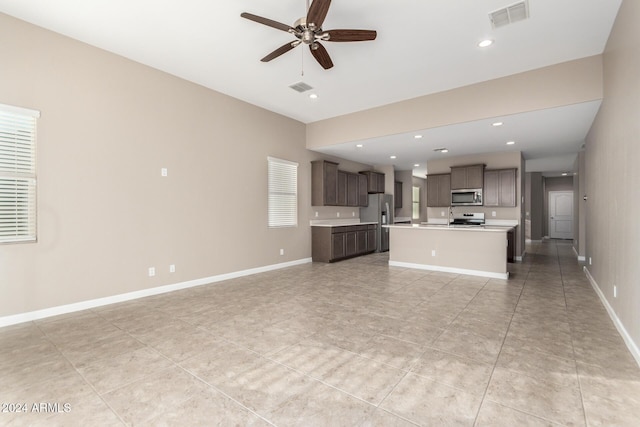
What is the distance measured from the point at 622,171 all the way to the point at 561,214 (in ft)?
38.2

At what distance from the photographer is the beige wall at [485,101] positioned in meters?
4.04

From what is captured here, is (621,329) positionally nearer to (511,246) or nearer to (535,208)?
(511,246)

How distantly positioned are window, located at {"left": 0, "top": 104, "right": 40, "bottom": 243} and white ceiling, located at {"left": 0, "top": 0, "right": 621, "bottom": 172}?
1.12 m

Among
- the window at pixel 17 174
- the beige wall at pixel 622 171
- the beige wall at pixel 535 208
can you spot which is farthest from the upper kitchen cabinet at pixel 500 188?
the window at pixel 17 174

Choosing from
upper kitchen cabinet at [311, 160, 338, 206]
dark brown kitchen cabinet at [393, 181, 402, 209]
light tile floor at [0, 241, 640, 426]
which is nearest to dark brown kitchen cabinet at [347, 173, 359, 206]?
upper kitchen cabinet at [311, 160, 338, 206]

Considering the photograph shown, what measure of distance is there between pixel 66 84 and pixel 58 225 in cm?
171

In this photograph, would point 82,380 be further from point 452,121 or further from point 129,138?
point 452,121

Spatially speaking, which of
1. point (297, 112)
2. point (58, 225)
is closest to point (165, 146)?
point (58, 225)

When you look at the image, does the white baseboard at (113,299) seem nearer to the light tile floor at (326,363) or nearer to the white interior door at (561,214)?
the light tile floor at (326,363)

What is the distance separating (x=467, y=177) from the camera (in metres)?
7.66

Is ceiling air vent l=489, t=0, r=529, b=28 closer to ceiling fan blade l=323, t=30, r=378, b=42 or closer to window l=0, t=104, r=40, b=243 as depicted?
ceiling fan blade l=323, t=30, r=378, b=42

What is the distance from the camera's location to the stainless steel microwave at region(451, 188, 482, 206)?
7.48 metres

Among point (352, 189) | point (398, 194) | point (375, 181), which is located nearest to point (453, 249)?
point (352, 189)

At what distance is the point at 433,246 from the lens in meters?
6.13
